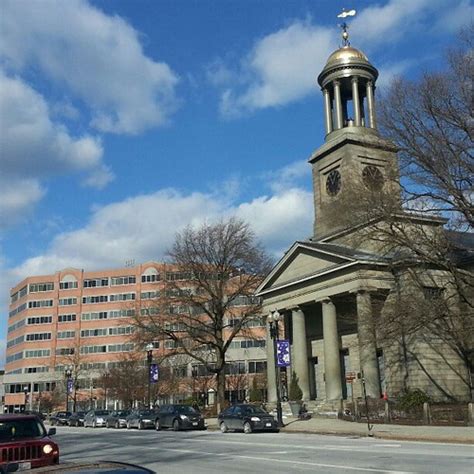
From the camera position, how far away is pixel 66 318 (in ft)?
389

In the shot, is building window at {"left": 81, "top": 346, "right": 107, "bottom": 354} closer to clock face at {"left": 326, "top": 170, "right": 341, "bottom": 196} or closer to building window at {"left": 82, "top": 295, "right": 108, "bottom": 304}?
building window at {"left": 82, "top": 295, "right": 108, "bottom": 304}

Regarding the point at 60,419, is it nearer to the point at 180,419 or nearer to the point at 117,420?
the point at 117,420

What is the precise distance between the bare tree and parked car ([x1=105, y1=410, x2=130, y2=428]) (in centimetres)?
599

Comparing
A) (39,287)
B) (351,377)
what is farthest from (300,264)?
(39,287)

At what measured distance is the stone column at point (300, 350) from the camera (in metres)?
47.3

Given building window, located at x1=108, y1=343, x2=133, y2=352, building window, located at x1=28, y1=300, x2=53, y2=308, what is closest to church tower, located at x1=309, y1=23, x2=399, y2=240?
building window, located at x1=108, y1=343, x2=133, y2=352

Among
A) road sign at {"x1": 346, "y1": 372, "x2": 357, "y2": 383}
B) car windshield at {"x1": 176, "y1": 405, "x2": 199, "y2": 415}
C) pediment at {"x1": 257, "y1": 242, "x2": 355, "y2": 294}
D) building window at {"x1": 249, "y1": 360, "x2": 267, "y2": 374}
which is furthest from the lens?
building window at {"x1": 249, "y1": 360, "x2": 267, "y2": 374}

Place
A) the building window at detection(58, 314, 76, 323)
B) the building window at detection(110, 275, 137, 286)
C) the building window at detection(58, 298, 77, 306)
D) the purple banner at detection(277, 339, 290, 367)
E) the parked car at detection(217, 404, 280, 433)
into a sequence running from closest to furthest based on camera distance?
the parked car at detection(217, 404, 280, 433) → the purple banner at detection(277, 339, 290, 367) → the building window at detection(110, 275, 137, 286) → the building window at detection(58, 314, 76, 323) → the building window at detection(58, 298, 77, 306)

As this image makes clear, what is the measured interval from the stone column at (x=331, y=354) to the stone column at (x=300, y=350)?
3.47 metres

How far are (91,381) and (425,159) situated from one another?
88.7m

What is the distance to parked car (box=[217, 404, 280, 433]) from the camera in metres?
31.1

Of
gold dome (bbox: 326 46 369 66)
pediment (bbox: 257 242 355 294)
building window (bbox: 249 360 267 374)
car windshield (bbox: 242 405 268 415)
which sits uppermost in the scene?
gold dome (bbox: 326 46 369 66)

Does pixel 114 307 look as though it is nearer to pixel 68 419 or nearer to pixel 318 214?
pixel 68 419

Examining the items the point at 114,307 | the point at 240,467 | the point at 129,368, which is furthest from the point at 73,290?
the point at 240,467
